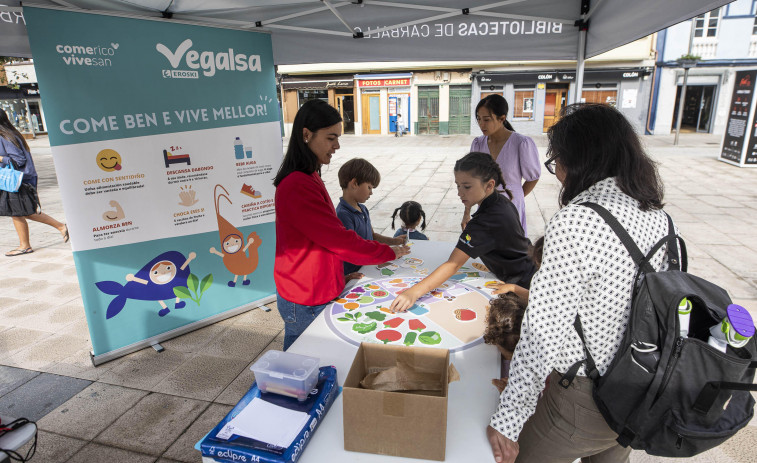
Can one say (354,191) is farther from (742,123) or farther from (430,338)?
(742,123)

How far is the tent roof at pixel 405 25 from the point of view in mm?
3262

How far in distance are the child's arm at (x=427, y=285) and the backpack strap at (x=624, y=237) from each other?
1.00 m

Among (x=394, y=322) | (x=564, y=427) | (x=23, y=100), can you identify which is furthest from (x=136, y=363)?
(x=23, y=100)

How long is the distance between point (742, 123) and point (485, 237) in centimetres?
1206

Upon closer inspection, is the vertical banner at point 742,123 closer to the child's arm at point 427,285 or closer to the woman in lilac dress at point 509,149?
the woman in lilac dress at point 509,149

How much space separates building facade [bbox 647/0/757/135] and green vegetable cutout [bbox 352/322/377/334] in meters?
20.7

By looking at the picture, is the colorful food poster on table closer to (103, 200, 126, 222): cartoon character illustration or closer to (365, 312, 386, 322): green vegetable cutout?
(365, 312, 386, 322): green vegetable cutout

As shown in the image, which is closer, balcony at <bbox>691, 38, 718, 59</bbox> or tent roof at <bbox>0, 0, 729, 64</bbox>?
tent roof at <bbox>0, 0, 729, 64</bbox>

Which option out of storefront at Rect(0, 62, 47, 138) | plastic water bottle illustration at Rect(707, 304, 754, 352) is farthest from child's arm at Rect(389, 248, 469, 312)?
storefront at Rect(0, 62, 47, 138)

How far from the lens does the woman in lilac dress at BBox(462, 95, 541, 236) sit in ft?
11.1

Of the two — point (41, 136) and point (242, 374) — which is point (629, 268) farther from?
point (41, 136)

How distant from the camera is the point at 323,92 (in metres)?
23.1

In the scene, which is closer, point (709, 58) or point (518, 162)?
point (518, 162)

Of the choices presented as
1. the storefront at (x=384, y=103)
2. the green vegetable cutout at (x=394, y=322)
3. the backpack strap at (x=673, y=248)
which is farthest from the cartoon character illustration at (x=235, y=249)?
the storefront at (x=384, y=103)
